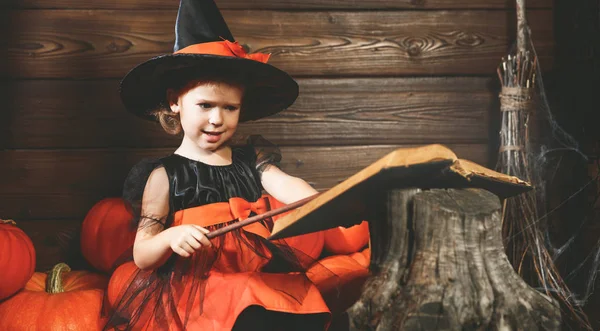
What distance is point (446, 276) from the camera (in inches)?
50.5

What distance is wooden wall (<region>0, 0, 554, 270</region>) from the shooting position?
2459 millimetres

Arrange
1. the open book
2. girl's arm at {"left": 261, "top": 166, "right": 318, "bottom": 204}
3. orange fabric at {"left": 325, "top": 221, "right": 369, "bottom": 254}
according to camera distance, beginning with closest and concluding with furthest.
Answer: the open book → girl's arm at {"left": 261, "top": 166, "right": 318, "bottom": 204} → orange fabric at {"left": 325, "top": 221, "right": 369, "bottom": 254}

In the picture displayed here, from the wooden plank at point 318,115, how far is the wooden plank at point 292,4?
33cm

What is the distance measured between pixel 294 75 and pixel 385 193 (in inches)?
49.9

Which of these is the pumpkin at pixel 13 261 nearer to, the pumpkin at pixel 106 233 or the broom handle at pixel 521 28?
the pumpkin at pixel 106 233

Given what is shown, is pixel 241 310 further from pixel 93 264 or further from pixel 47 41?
pixel 47 41

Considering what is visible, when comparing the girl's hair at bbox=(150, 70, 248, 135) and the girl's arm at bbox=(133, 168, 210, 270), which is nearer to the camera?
the girl's arm at bbox=(133, 168, 210, 270)

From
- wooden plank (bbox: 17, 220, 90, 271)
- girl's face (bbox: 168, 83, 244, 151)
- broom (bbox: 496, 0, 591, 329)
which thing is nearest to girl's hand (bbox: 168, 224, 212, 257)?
girl's face (bbox: 168, 83, 244, 151)

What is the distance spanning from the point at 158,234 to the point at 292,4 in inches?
54.1

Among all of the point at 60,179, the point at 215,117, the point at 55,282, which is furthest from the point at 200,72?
the point at 60,179

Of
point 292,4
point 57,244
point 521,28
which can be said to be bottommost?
point 57,244

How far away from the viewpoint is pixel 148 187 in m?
1.69

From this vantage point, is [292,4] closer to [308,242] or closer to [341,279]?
[308,242]

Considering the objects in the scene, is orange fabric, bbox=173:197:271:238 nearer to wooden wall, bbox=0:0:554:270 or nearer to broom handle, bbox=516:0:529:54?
wooden wall, bbox=0:0:554:270
